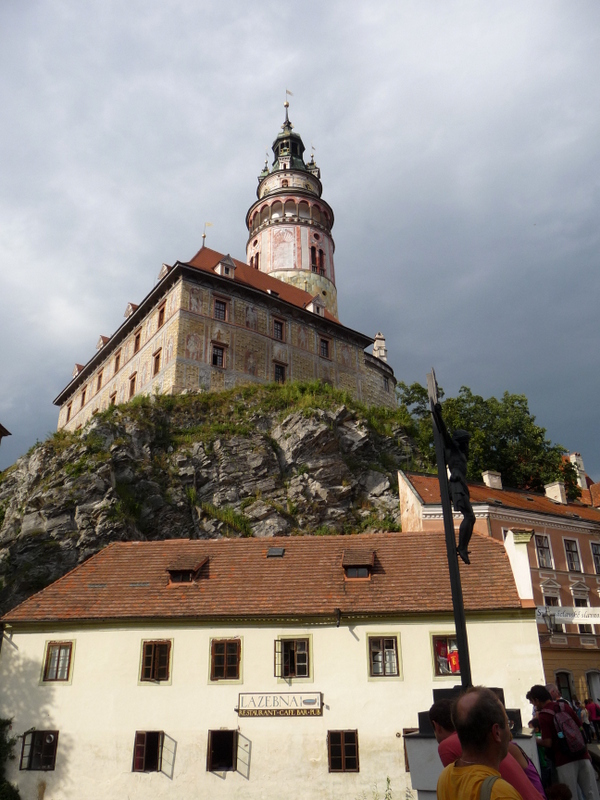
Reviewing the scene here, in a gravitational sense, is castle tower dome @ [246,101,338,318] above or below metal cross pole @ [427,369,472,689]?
above

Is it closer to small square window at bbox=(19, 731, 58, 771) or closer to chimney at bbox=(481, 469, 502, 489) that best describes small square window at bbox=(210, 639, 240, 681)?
small square window at bbox=(19, 731, 58, 771)

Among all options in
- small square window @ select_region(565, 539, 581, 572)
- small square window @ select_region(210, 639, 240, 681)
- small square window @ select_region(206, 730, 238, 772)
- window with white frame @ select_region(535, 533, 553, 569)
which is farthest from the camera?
small square window @ select_region(565, 539, 581, 572)

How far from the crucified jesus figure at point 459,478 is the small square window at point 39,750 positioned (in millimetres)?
15754

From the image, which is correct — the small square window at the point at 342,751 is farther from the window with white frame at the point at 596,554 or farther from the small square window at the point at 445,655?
the window with white frame at the point at 596,554

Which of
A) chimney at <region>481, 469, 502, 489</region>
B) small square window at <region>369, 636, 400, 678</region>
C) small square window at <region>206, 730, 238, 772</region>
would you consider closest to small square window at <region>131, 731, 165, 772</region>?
small square window at <region>206, 730, 238, 772</region>

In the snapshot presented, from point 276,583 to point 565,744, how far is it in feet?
48.3

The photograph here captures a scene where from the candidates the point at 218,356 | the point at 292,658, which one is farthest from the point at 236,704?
the point at 218,356

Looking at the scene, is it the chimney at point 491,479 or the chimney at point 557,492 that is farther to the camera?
the chimney at point 557,492

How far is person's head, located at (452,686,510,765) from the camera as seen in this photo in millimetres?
3461

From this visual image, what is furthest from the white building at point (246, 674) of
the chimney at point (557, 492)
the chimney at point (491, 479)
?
the chimney at point (557, 492)

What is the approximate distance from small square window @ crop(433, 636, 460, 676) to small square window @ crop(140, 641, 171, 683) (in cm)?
796

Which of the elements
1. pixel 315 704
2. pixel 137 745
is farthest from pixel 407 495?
pixel 137 745

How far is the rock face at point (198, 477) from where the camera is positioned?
101 ft

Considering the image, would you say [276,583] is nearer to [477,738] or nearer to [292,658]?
[292,658]
